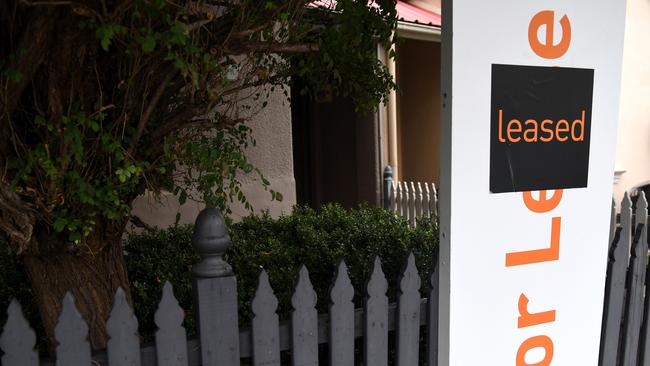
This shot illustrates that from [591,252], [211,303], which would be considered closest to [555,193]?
[591,252]

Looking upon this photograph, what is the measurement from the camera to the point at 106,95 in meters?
1.91

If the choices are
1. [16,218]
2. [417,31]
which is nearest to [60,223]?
[16,218]

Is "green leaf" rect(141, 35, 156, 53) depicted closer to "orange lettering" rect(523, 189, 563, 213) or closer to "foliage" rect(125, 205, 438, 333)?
"orange lettering" rect(523, 189, 563, 213)

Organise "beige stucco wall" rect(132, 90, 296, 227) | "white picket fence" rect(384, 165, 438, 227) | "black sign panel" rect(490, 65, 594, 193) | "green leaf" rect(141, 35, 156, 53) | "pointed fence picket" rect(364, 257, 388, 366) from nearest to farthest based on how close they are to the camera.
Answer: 1. "green leaf" rect(141, 35, 156, 53)
2. "black sign panel" rect(490, 65, 594, 193)
3. "pointed fence picket" rect(364, 257, 388, 366)
4. "beige stucco wall" rect(132, 90, 296, 227)
5. "white picket fence" rect(384, 165, 438, 227)

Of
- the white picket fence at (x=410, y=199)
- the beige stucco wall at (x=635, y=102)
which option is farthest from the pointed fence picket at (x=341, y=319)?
the beige stucco wall at (x=635, y=102)

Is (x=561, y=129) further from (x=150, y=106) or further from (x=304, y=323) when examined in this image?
(x=150, y=106)

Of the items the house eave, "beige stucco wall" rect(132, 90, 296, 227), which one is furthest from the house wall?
"beige stucco wall" rect(132, 90, 296, 227)

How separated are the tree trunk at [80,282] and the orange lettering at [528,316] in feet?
5.09

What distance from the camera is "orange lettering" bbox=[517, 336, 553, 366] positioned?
1.69m

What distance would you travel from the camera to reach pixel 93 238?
2.11 meters

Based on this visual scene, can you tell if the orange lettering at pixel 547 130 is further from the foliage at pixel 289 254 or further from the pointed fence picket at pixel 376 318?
the foliage at pixel 289 254

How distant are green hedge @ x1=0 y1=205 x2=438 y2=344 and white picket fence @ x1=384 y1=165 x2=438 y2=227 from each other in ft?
8.28

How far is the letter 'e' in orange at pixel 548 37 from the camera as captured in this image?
1563mm

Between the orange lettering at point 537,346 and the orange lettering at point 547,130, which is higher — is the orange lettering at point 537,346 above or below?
below
